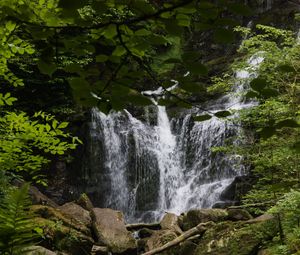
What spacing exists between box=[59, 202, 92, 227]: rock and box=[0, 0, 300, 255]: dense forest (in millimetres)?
61

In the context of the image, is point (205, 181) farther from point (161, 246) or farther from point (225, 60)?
point (225, 60)

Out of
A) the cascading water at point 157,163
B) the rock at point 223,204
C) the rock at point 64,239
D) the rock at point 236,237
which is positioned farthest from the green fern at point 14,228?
the cascading water at point 157,163

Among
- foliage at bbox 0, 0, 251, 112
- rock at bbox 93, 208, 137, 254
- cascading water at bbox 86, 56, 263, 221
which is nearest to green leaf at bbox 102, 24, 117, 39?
foliage at bbox 0, 0, 251, 112

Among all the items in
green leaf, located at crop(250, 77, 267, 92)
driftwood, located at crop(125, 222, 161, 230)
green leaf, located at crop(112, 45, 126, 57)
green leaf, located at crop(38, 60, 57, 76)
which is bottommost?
driftwood, located at crop(125, 222, 161, 230)

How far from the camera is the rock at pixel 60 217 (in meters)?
9.16

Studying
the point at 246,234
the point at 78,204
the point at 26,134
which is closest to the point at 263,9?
the point at 78,204

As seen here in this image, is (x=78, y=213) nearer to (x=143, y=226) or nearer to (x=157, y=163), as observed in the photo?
(x=143, y=226)

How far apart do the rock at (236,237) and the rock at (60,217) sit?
121 inches

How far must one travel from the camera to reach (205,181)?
1416 cm

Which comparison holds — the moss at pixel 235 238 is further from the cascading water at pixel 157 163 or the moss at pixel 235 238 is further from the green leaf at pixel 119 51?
the green leaf at pixel 119 51

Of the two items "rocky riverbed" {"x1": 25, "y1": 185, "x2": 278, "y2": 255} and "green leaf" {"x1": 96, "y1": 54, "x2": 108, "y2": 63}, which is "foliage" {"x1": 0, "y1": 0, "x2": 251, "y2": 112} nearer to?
"green leaf" {"x1": 96, "y1": 54, "x2": 108, "y2": 63}

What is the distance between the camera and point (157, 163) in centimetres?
1564

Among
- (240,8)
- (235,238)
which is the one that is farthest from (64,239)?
(240,8)

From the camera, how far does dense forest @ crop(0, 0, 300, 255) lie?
3.30 feet
